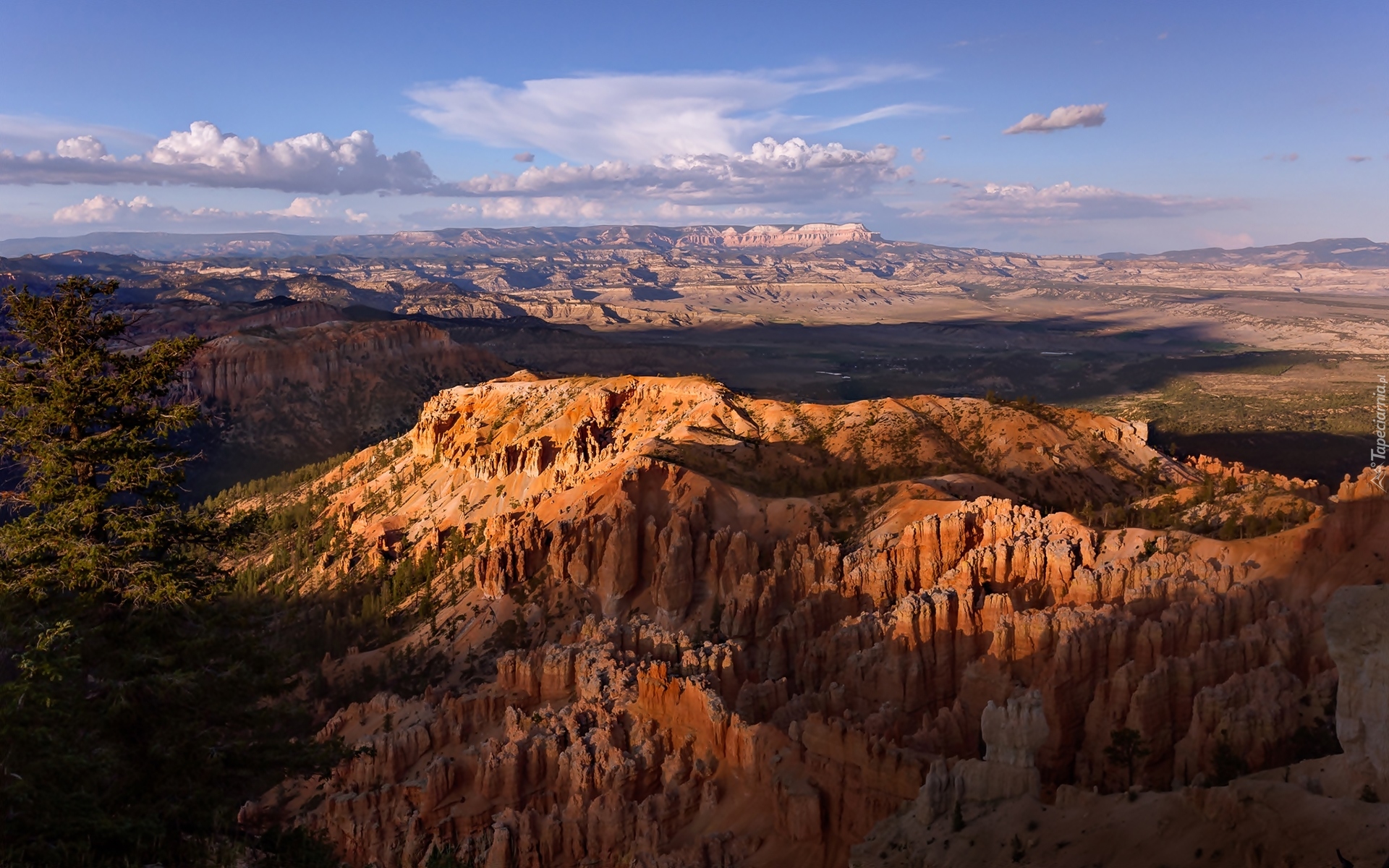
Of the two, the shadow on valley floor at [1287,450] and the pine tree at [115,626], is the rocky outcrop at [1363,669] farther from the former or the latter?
the shadow on valley floor at [1287,450]

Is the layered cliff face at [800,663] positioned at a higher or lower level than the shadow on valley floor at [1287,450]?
higher

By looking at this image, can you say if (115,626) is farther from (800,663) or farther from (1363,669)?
(800,663)

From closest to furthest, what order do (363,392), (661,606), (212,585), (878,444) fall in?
1. (212,585)
2. (661,606)
3. (878,444)
4. (363,392)

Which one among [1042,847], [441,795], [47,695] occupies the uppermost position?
[47,695]

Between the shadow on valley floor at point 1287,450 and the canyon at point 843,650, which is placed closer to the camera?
the canyon at point 843,650

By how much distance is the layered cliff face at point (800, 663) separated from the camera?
90.9ft

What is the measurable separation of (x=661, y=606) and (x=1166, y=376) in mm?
172432

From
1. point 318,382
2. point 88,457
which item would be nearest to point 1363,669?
point 88,457

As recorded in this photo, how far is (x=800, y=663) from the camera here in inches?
1547

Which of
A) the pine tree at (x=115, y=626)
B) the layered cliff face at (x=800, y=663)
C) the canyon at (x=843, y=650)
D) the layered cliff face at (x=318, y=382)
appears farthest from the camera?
the layered cliff face at (x=318, y=382)

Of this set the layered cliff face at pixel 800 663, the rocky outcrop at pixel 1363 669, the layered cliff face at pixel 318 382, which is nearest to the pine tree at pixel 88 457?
the layered cliff face at pixel 800 663

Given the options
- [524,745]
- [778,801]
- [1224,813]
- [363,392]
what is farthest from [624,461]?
[363,392]

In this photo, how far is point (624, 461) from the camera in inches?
2347

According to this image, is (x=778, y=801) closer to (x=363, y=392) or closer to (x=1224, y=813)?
(x=1224, y=813)
